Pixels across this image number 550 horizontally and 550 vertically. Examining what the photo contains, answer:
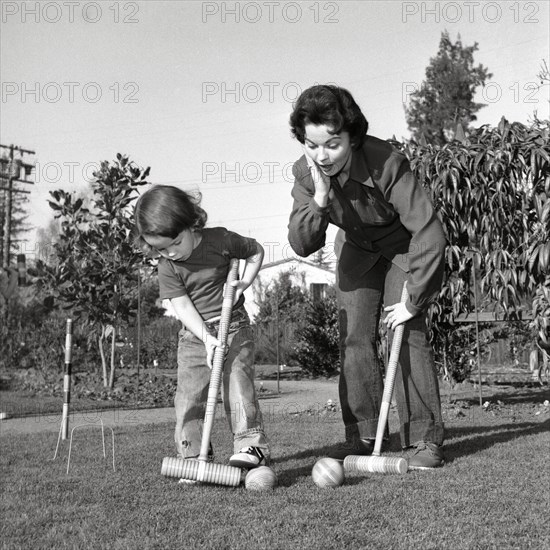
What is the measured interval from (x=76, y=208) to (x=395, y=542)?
26.1 ft

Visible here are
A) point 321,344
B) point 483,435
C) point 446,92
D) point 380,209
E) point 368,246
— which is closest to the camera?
point 380,209

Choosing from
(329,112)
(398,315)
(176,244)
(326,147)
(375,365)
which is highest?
(329,112)

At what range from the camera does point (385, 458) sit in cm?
350

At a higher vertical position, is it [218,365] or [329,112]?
[329,112]

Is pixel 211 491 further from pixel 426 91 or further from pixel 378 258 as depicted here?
pixel 426 91

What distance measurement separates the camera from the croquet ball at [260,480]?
3191 mm

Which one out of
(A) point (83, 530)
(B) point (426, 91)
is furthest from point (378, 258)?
(B) point (426, 91)

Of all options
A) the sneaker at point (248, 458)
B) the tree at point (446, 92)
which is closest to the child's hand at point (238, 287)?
the sneaker at point (248, 458)

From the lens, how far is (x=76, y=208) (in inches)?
377

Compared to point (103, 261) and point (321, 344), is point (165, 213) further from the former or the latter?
point (321, 344)

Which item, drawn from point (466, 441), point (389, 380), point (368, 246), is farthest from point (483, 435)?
point (368, 246)

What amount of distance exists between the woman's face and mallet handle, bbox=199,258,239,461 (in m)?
0.70

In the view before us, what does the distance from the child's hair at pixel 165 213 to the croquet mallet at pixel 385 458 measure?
1123 mm

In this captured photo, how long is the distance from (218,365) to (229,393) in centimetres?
28
